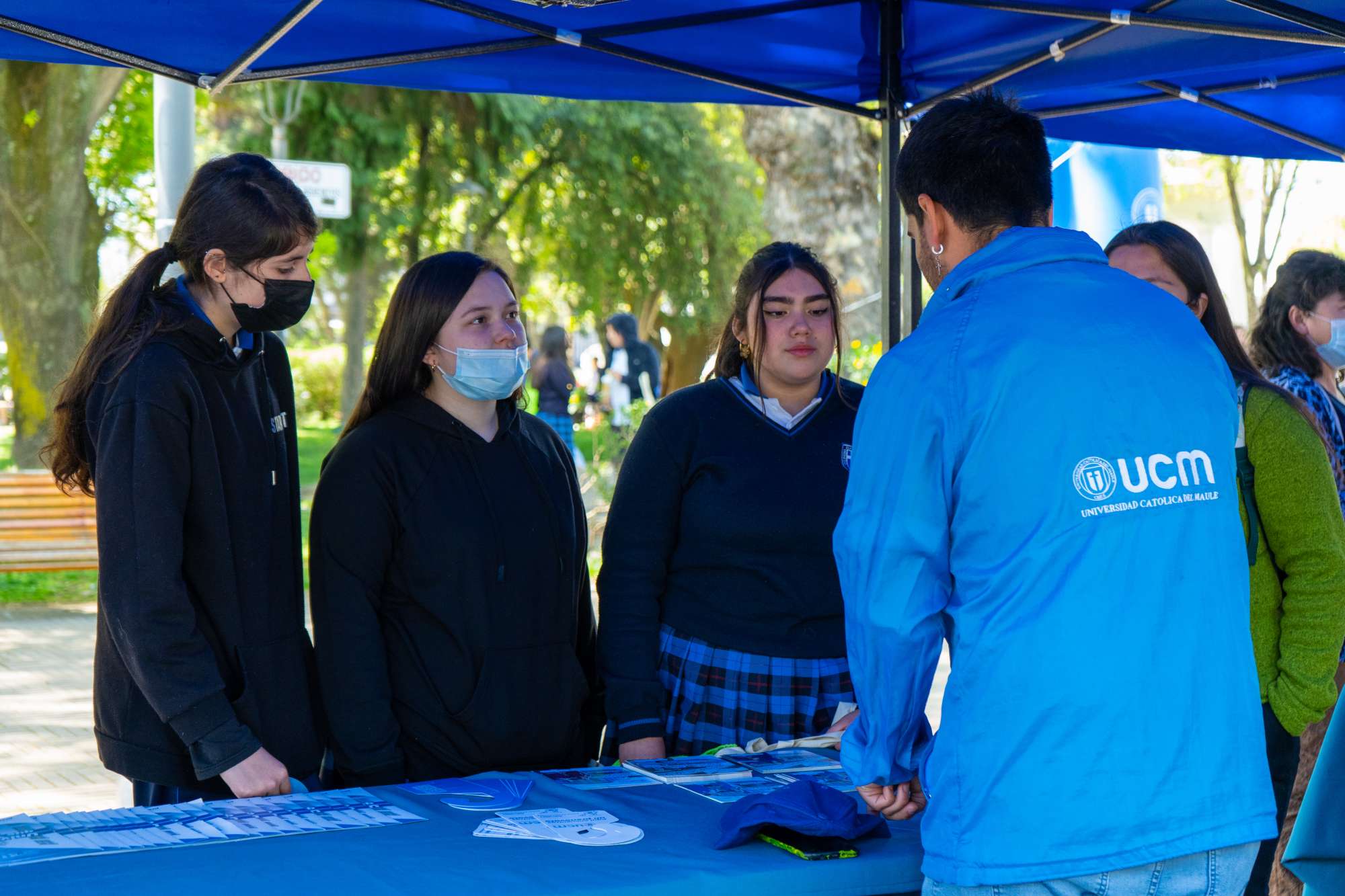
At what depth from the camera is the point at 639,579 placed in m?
3.18

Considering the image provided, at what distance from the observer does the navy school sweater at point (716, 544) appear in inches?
123

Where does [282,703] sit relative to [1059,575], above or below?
below

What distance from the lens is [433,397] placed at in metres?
3.04

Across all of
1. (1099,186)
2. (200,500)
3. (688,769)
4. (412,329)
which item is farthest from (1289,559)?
(1099,186)

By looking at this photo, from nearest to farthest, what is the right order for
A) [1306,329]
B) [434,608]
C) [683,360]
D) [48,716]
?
[434,608]
[1306,329]
[48,716]
[683,360]

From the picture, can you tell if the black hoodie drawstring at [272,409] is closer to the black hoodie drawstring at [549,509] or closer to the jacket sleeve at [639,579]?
the black hoodie drawstring at [549,509]

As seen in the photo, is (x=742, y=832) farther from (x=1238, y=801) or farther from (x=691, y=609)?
(x=691, y=609)

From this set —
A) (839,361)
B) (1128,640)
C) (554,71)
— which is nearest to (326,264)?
(554,71)

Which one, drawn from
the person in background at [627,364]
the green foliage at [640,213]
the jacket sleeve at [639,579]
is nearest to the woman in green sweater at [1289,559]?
the jacket sleeve at [639,579]

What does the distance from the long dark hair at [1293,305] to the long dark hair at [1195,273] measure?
1.13 metres

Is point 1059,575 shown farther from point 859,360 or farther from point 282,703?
point 859,360

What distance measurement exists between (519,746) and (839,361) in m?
1.12

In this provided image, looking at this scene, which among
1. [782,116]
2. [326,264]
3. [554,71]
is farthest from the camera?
[326,264]

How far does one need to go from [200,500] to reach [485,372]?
67 centimetres
